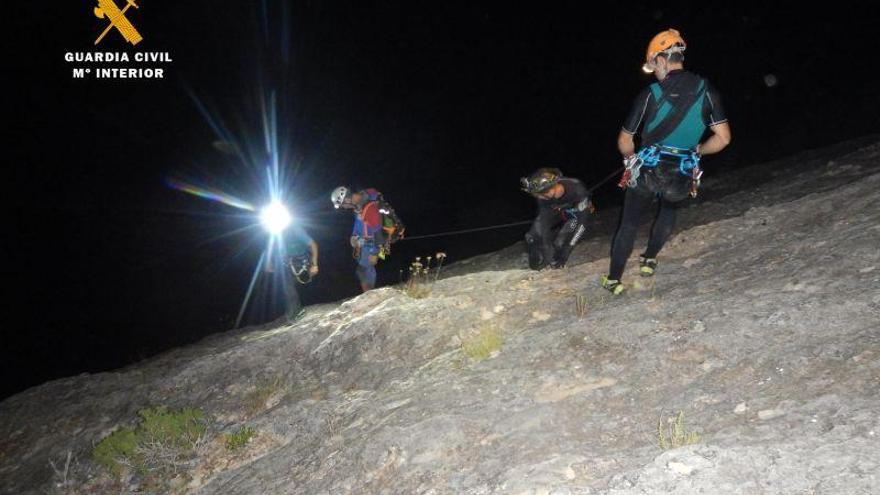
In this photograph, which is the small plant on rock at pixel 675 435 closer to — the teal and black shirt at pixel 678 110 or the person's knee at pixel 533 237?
the teal and black shirt at pixel 678 110

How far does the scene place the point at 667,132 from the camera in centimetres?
502

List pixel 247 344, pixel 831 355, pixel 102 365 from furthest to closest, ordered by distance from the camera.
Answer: pixel 102 365
pixel 247 344
pixel 831 355

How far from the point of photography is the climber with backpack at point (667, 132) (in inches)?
191

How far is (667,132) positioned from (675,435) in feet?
10.2

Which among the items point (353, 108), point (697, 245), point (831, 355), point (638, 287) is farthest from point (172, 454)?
point (353, 108)

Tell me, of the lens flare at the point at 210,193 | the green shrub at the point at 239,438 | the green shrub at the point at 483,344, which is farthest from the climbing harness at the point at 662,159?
the lens flare at the point at 210,193

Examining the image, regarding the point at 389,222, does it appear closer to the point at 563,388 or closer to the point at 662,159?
the point at 662,159

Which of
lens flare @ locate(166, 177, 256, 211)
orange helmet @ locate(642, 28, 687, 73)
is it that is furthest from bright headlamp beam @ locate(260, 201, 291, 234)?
lens flare @ locate(166, 177, 256, 211)

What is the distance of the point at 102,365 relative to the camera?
3127 centimetres

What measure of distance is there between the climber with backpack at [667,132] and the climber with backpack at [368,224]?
4558 mm

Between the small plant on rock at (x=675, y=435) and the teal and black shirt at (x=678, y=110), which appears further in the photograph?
the teal and black shirt at (x=678, y=110)

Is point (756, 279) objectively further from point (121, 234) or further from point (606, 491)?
point (121, 234)

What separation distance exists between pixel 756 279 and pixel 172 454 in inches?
257

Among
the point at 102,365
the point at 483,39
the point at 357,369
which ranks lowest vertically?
the point at 102,365
